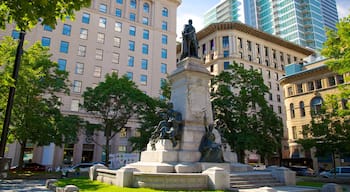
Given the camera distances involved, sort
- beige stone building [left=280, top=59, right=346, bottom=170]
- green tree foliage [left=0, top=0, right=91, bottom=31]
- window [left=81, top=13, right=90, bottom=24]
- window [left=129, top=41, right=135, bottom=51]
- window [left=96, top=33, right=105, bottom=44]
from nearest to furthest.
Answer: green tree foliage [left=0, top=0, right=91, bottom=31] → beige stone building [left=280, top=59, right=346, bottom=170] → window [left=81, top=13, right=90, bottom=24] → window [left=96, top=33, right=105, bottom=44] → window [left=129, top=41, right=135, bottom=51]

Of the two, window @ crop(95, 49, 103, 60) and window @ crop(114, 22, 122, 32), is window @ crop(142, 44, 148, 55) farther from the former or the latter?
window @ crop(95, 49, 103, 60)

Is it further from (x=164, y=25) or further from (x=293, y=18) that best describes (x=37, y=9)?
(x=293, y=18)

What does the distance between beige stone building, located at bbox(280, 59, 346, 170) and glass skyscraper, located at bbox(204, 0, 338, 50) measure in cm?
6136

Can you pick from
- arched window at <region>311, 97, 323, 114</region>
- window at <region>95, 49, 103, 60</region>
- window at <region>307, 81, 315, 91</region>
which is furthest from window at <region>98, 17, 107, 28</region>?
arched window at <region>311, 97, 323, 114</region>

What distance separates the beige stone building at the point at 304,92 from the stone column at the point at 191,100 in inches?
1338

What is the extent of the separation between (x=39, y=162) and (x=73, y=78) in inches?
570

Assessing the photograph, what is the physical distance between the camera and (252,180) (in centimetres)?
1295

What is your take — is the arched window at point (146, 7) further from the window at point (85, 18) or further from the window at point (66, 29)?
the window at point (66, 29)

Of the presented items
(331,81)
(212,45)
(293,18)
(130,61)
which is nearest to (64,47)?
(130,61)

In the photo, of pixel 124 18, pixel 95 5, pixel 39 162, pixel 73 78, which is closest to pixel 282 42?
pixel 124 18

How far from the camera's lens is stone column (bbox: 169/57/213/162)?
48.1 feet

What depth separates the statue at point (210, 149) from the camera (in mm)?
13961

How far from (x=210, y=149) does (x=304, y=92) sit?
39741mm

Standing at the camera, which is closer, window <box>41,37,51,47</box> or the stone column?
the stone column
